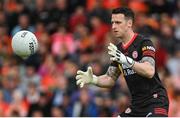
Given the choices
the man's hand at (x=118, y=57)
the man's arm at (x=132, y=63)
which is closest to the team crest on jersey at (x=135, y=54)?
the man's arm at (x=132, y=63)

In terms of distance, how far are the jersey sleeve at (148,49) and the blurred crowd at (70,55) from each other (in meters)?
5.37

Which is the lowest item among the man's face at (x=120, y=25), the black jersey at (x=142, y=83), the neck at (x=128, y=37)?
the black jersey at (x=142, y=83)

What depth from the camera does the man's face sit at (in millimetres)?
10102

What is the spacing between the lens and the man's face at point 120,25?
398 inches

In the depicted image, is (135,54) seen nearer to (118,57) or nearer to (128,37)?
(128,37)

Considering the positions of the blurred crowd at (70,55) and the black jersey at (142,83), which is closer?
the black jersey at (142,83)

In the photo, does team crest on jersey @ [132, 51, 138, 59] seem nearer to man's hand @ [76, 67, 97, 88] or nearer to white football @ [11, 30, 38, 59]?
man's hand @ [76, 67, 97, 88]

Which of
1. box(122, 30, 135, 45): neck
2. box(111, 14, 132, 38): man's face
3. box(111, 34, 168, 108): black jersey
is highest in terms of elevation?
box(111, 14, 132, 38): man's face

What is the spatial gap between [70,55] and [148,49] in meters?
8.23

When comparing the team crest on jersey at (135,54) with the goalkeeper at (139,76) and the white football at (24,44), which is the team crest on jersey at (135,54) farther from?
the white football at (24,44)

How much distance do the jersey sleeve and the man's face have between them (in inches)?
13.8

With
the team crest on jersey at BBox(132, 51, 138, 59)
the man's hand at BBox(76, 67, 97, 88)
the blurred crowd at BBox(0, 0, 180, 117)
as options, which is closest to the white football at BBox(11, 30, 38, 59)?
the man's hand at BBox(76, 67, 97, 88)

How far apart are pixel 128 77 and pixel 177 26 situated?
8448mm

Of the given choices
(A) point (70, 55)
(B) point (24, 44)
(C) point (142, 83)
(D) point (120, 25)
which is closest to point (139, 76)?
(C) point (142, 83)
